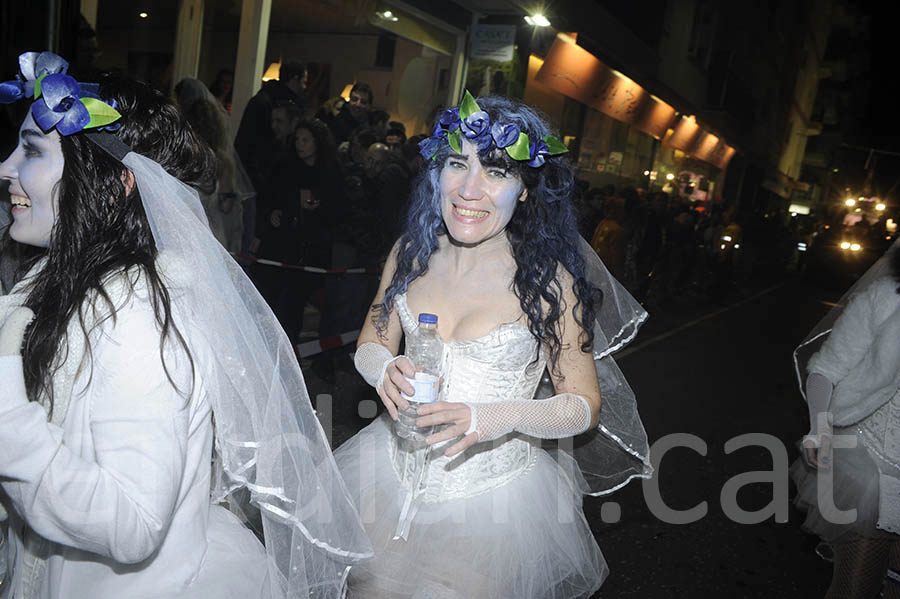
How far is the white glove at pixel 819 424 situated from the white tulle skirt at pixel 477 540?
1252mm

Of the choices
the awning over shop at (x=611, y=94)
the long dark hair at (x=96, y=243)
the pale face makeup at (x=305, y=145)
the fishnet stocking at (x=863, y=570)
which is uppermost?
the awning over shop at (x=611, y=94)

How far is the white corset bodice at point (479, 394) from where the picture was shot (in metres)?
Result: 2.63

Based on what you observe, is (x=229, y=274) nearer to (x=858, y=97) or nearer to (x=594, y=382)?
(x=594, y=382)

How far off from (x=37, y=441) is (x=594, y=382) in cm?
189

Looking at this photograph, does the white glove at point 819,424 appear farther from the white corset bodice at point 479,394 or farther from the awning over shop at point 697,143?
the awning over shop at point 697,143

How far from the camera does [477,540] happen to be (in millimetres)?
2518

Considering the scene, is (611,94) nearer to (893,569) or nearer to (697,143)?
(697,143)

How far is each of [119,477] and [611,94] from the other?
1678 centimetres

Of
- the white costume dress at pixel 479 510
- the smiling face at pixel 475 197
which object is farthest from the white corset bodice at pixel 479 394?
the smiling face at pixel 475 197

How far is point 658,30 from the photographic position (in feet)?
63.9

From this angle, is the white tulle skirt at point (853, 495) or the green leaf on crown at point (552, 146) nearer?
the green leaf on crown at point (552, 146)

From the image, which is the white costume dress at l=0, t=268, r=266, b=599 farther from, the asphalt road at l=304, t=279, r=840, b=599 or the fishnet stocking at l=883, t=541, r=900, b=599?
the asphalt road at l=304, t=279, r=840, b=599

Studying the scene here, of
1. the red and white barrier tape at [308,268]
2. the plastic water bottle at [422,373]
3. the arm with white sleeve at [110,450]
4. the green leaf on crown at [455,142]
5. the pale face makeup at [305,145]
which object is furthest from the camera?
the pale face makeup at [305,145]

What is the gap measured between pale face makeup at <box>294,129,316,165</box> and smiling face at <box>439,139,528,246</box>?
4.24 m
